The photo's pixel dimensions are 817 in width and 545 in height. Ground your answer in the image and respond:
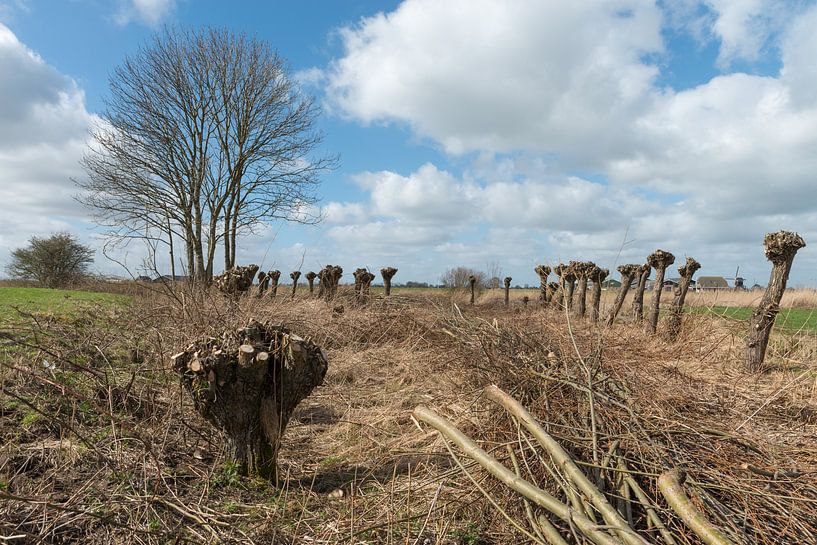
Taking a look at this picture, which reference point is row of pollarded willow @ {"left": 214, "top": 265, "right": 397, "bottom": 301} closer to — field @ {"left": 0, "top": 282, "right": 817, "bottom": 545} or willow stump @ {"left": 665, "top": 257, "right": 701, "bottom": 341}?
field @ {"left": 0, "top": 282, "right": 817, "bottom": 545}

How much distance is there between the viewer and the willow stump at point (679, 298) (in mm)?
7719

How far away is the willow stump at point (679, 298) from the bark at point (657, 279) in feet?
1.05

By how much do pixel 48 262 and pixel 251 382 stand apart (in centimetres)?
3388

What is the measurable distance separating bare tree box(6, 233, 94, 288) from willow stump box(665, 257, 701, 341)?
3184 centimetres

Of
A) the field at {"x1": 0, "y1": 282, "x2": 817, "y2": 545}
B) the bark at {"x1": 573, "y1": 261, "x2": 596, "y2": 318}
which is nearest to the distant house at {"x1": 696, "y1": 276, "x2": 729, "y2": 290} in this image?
the field at {"x1": 0, "y1": 282, "x2": 817, "y2": 545}

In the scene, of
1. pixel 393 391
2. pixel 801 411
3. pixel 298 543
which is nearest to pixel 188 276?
pixel 393 391

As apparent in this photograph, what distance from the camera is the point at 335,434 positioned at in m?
4.41

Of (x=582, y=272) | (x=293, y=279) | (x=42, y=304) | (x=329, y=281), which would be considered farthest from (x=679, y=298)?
(x=42, y=304)

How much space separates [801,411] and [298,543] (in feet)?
14.4

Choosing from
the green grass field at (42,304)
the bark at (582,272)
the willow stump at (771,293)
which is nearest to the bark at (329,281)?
the green grass field at (42,304)

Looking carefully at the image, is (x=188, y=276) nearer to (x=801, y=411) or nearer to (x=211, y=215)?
(x=801, y=411)

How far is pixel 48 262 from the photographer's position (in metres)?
29.2

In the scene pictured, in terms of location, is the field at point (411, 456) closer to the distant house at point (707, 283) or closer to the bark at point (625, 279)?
the distant house at point (707, 283)

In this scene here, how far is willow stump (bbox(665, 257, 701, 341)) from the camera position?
25.3 ft
